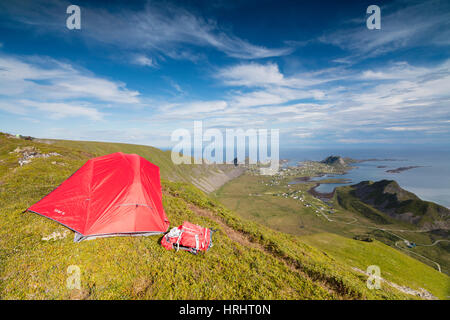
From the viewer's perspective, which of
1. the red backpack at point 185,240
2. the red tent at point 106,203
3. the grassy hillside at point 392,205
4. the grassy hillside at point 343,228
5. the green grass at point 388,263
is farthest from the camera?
the grassy hillside at point 392,205

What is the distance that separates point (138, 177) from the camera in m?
11.3

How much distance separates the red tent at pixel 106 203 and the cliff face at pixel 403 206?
167 meters

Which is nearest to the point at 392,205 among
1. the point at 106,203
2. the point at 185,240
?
the point at 185,240

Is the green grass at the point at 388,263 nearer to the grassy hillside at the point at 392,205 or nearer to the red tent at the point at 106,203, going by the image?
the red tent at the point at 106,203

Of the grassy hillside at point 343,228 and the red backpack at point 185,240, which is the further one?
the grassy hillside at point 343,228

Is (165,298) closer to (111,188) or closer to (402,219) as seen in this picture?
(111,188)

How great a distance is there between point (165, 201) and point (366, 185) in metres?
213

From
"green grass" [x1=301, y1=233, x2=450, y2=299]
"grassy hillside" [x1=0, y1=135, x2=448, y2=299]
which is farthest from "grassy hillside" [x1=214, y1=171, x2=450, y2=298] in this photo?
"grassy hillside" [x1=0, y1=135, x2=448, y2=299]

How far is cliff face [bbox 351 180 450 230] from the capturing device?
353 ft

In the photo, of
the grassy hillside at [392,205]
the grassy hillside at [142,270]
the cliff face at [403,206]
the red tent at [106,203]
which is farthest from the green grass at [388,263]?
the cliff face at [403,206]

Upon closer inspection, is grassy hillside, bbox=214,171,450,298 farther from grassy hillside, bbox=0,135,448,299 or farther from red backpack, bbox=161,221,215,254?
red backpack, bbox=161,221,215,254

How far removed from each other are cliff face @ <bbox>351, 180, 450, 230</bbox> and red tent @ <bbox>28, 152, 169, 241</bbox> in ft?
549

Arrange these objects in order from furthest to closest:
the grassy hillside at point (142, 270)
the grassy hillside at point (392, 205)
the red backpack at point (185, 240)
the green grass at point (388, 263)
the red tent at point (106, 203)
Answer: the grassy hillside at point (392, 205), the green grass at point (388, 263), the red backpack at point (185, 240), the red tent at point (106, 203), the grassy hillside at point (142, 270)

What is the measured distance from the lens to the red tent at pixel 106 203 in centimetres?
975
